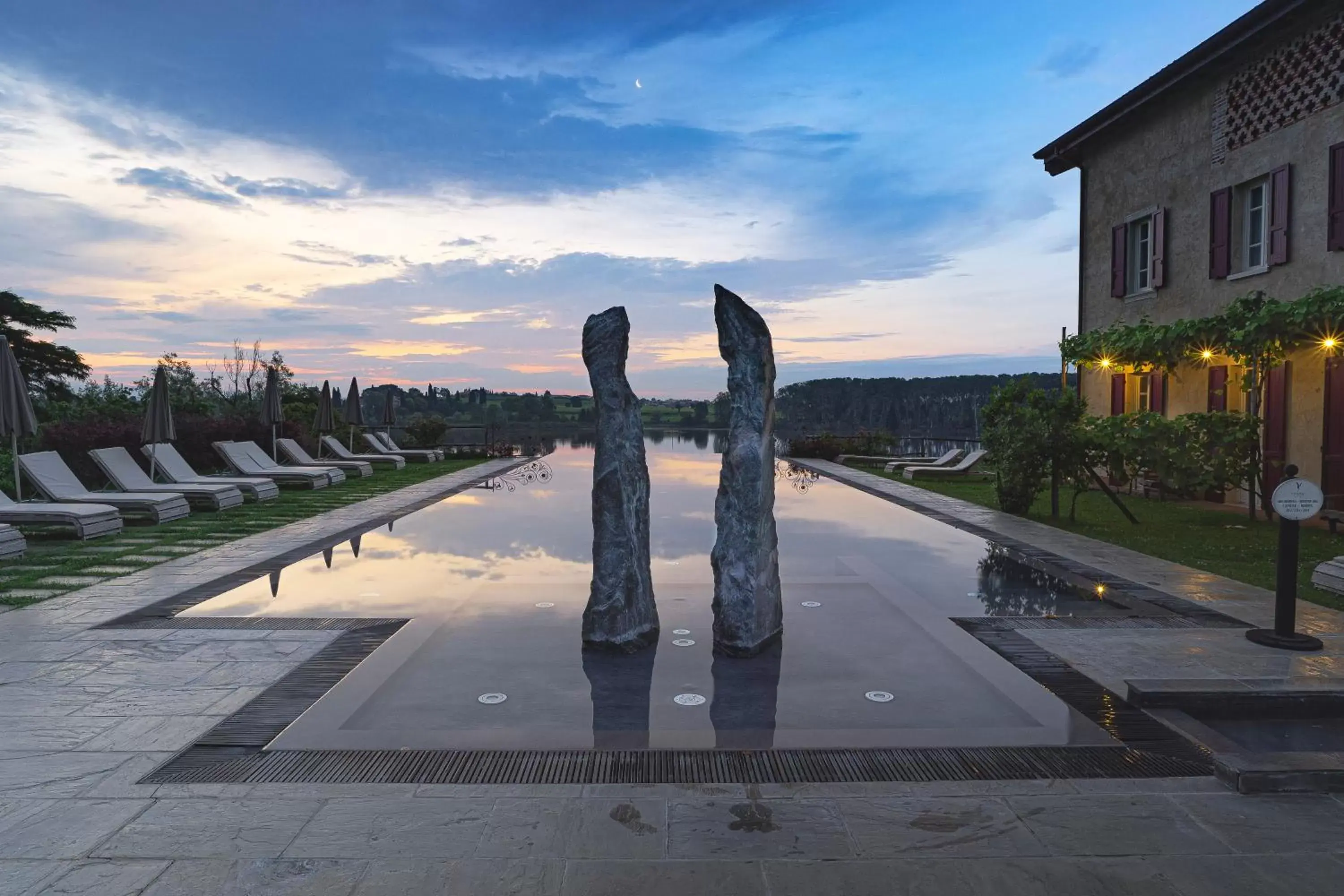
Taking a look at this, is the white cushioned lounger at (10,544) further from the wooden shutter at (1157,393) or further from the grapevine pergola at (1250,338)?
the wooden shutter at (1157,393)

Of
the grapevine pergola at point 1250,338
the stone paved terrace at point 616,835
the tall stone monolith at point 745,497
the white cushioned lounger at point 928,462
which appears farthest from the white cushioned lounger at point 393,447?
the stone paved terrace at point 616,835

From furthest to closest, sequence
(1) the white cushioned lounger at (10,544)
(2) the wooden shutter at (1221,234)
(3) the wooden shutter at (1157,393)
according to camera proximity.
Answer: (3) the wooden shutter at (1157,393) < (2) the wooden shutter at (1221,234) < (1) the white cushioned lounger at (10,544)

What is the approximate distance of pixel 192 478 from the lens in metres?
13.1

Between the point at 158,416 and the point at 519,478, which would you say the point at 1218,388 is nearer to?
the point at 519,478

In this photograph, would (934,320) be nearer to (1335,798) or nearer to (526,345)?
(526,345)

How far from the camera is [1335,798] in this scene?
313 cm

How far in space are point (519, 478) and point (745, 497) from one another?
13.0 m

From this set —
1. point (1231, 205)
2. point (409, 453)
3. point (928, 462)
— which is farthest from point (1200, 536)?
point (409, 453)

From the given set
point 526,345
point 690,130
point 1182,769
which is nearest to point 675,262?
point 690,130

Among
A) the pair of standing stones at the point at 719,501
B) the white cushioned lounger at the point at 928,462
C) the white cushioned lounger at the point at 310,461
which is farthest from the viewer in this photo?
the white cushioned lounger at the point at 928,462

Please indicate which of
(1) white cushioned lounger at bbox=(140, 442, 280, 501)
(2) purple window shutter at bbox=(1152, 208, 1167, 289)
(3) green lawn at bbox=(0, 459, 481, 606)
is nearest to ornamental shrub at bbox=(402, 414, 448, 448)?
(3) green lawn at bbox=(0, 459, 481, 606)

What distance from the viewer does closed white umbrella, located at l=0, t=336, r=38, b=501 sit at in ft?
30.1

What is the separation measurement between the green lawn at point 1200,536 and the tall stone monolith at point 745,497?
4.85m

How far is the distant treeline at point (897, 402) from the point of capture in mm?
31609
